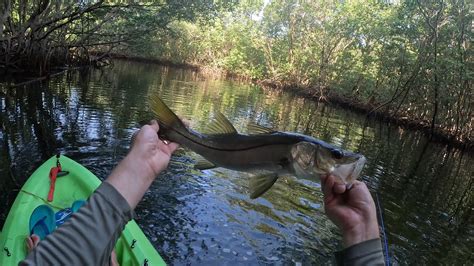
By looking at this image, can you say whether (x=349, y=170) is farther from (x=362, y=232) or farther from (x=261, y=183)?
(x=261, y=183)

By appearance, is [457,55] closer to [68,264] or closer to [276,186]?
[276,186]

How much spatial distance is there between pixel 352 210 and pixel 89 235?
3.48 ft

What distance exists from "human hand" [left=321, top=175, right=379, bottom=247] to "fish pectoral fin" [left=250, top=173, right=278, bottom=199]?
0.78 ft

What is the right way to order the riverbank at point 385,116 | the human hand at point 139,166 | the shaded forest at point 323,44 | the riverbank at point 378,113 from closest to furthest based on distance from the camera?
1. the human hand at point 139,166
2. the shaded forest at point 323,44
3. the riverbank at point 385,116
4. the riverbank at point 378,113

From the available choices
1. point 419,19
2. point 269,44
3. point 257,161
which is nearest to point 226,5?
point 419,19

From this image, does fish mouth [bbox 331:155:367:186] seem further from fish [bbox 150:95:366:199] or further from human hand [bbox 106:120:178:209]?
human hand [bbox 106:120:178:209]

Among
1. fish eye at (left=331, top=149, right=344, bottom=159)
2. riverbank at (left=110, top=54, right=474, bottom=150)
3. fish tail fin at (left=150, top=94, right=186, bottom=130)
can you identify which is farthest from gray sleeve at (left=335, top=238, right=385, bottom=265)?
riverbank at (left=110, top=54, right=474, bottom=150)

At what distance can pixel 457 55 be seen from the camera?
2062 centimetres

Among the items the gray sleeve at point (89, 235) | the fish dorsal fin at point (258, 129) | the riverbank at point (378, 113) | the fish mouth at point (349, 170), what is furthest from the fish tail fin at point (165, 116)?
the riverbank at point (378, 113)

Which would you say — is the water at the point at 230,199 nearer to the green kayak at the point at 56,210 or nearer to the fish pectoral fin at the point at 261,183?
the green kayak at the point at 56,210

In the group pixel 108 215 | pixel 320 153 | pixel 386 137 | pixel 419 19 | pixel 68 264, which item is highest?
pixel 419 19

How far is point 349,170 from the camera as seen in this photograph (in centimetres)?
168

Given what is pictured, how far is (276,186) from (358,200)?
6376 millimetres

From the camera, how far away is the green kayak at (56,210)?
140 inches
